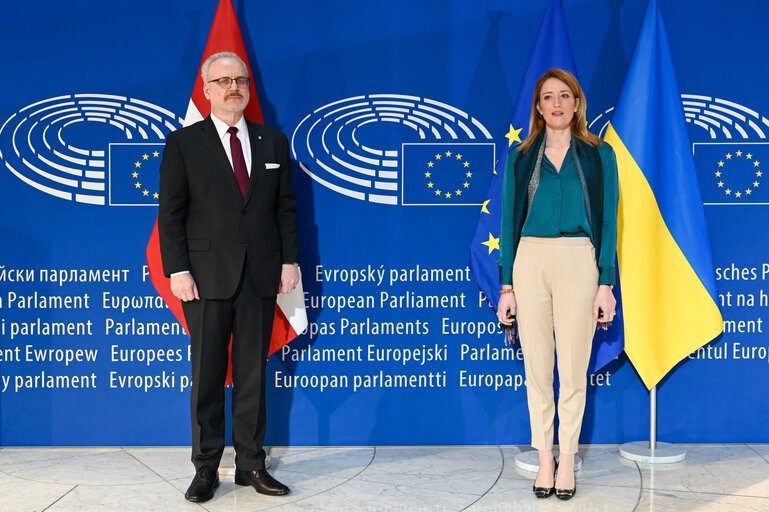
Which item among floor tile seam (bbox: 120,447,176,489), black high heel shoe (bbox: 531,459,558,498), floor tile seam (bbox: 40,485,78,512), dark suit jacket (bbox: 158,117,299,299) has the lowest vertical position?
floor tile seam (bbox: 40,485,78,512)

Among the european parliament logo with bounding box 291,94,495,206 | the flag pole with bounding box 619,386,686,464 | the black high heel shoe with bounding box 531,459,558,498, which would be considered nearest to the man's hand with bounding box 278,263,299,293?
the european parliament logo with bounding box 291,94,495,206

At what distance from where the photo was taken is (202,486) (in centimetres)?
270

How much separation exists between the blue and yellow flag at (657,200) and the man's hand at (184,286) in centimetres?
177

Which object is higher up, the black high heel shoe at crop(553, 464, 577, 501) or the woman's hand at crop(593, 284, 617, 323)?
the woman's hand at crop(593, 284, 617, 323)

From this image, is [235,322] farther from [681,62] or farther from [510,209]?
[681,62]

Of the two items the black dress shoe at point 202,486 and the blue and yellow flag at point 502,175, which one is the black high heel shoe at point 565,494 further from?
the black dress shoe at point 202,486

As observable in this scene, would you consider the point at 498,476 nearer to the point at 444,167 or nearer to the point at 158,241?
the point at 444,167

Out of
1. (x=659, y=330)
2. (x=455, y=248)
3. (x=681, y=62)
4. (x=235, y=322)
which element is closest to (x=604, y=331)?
(x=659, y=330)

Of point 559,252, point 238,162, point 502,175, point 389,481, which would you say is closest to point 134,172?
point 238,162

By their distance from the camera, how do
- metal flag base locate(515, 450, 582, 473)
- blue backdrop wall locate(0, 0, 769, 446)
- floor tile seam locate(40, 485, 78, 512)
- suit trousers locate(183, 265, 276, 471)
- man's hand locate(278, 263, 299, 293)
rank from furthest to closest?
1. blue backdrop wall locate(0, 0, 769, 446)
2. metal flag base locate(515, 450, 582, 473)
3. man's hand locate(278, 263, 299, 293)
4. suit trousers locate(183, 265, 276, 471)
5. floor tile seam locate(40, 485, 78, 512)

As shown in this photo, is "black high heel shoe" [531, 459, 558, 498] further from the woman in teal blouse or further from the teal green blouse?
the teal green blouse

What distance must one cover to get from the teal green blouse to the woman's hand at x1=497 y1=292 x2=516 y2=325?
24 cm

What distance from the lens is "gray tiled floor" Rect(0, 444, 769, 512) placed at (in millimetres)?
2643

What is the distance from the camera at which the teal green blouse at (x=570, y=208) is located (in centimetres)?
266
